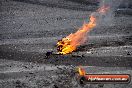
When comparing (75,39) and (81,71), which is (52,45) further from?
(81,71)

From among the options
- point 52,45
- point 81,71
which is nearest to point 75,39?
point 52,45

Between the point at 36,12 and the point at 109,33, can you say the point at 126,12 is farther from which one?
the point at 36,12

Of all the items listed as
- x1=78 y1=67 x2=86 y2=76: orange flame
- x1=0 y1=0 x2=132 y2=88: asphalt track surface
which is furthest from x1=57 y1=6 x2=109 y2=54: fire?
x1=78 y1=67 x2=86 y2=76: orange flame

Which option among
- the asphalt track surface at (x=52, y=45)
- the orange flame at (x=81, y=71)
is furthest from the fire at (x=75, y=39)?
the orange flame at (x=81, y=71)

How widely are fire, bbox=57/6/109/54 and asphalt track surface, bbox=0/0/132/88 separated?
316mm

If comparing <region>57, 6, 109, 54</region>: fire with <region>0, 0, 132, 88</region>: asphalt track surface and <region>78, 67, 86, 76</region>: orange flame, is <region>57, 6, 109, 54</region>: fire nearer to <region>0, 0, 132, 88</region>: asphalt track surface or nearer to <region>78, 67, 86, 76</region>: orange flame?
<region>0, 0, 132, 88</region>: asphalt track surface

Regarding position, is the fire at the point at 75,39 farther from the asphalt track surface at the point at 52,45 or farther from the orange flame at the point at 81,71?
the orange flame at the point at 81,71

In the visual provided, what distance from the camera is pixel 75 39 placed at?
16.4m

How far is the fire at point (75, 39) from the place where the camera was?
15336 millimetres

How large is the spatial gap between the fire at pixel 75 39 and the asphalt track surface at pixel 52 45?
0.32 m

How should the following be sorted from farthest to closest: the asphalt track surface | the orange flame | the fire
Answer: the fire → the asphalt track surface → the orange flame

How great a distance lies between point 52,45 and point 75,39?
4.26 feet

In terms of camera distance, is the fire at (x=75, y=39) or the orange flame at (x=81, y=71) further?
the fire at (x=75, y=39)

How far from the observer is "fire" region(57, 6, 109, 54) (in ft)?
50.3
